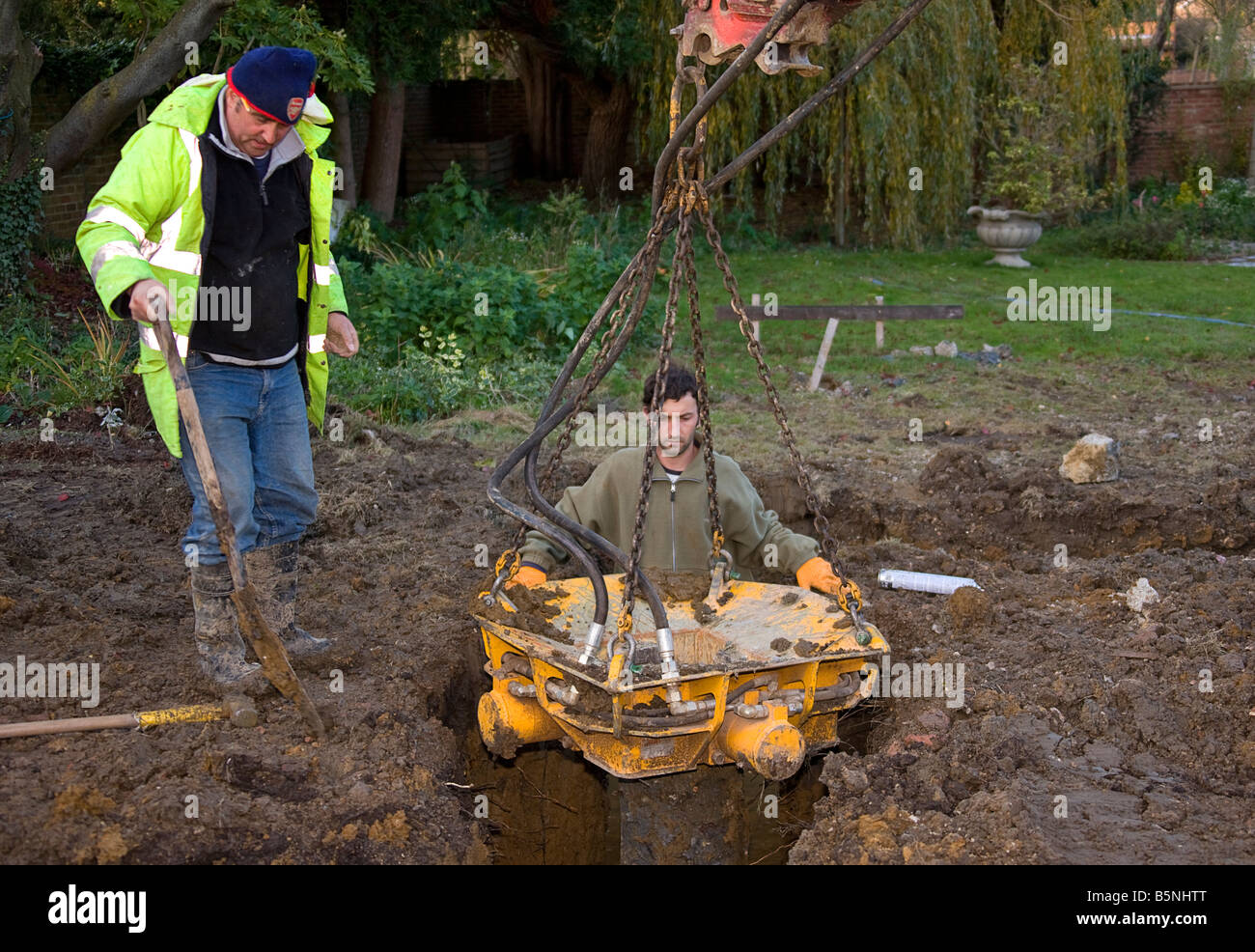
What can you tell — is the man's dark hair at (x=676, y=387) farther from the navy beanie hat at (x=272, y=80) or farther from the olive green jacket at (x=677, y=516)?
the navy beanie hat at (x=272, y=80)

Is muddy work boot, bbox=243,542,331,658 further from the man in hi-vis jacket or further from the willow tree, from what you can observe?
the willow tree

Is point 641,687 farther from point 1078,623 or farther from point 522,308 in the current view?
point 522,308

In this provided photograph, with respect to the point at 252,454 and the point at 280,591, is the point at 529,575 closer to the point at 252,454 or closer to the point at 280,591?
the point at 280,591

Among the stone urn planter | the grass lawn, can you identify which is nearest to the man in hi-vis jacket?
the grass lawn

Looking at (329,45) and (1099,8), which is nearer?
(329,45)

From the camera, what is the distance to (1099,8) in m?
14.6

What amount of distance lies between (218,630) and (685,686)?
1.53m

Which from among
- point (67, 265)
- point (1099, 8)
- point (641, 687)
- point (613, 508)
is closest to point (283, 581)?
point (613, 508)

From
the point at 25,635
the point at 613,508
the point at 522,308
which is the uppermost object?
the point at 522,308

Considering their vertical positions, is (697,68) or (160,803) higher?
(697,68)

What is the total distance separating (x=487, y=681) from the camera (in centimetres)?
475

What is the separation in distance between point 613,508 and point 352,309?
5.36 metres

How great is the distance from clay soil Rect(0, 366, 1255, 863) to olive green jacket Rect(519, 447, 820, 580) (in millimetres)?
634

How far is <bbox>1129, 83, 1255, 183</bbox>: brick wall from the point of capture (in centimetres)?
2058
